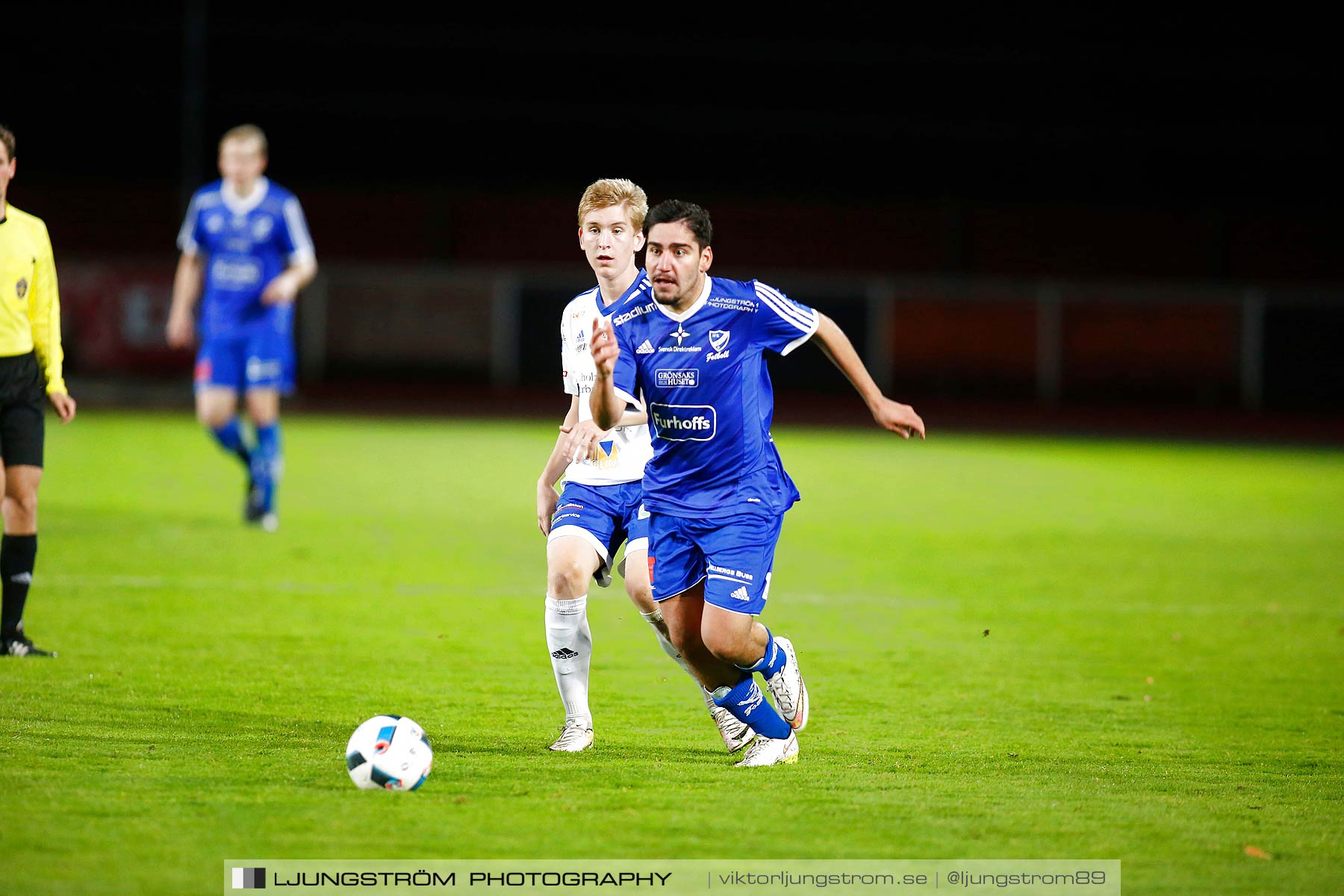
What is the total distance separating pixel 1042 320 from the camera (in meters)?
28.2

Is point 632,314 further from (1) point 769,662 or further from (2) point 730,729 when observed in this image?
(2) point 730,729

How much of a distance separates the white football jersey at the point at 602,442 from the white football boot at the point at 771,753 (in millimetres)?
1081

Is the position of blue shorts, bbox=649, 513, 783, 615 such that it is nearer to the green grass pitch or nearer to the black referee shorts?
the green grass pitch

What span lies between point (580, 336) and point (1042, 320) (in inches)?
944

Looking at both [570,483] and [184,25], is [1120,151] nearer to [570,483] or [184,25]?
[184,25]

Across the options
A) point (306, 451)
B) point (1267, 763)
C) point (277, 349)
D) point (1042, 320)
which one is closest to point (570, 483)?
point (1267, 763)

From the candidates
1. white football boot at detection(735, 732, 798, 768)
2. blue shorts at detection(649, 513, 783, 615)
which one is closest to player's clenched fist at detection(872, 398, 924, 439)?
blue shorts at detection(649, 513, 783, 615)

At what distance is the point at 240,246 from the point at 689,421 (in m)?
6.56

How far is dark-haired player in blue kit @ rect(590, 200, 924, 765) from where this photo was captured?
4.84 meters

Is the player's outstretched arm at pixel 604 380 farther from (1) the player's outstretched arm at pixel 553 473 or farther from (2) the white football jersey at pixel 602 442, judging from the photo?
(2) the white football jersey at pixel 602 442

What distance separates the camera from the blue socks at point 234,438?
1052 centimetres

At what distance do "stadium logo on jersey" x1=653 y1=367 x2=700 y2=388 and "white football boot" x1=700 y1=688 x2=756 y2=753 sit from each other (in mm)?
1063

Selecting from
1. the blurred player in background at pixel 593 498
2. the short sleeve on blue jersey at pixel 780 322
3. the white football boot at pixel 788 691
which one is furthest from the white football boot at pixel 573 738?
the short sleeve on blue jersey at pixel 780 322

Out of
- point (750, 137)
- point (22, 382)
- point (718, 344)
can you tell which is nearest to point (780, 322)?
point (718, 344)
